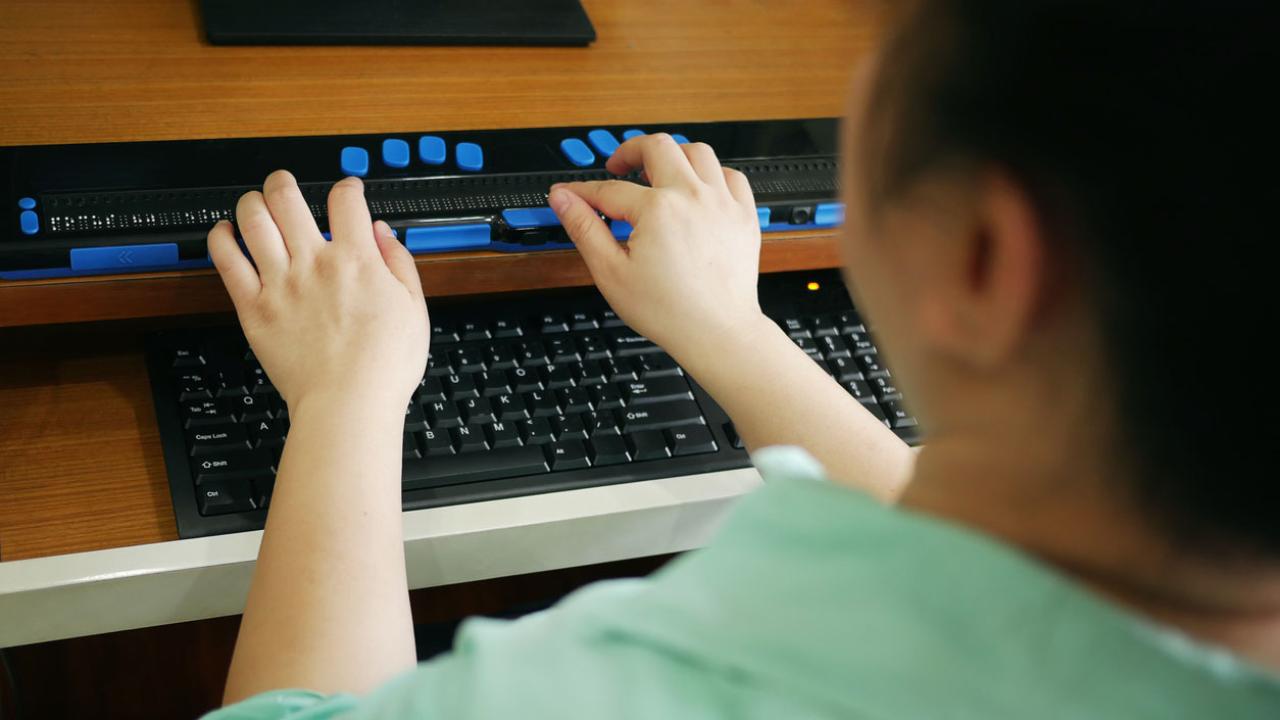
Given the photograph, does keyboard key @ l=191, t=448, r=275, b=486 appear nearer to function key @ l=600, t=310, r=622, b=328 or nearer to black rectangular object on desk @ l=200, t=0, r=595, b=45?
function key @ l=600, t=310, r=622, b=328

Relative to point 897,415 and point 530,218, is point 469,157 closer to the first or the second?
point 530,218

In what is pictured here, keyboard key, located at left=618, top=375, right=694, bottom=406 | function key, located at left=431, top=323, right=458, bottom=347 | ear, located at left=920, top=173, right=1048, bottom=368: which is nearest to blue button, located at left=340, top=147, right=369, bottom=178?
function key, located at left=431, top=323, right=458, bottom=347

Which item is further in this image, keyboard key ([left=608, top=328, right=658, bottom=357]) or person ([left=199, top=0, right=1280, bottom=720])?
keyboard key ([left=608, top=328, right=658, bottom=357])

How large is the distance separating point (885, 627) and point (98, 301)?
50cm

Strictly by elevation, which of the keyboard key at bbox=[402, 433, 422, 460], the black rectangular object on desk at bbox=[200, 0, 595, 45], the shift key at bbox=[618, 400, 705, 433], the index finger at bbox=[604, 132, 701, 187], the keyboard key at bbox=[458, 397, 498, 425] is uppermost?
the black rectangular object on desk at bbox=[200, 0, 595, 45]

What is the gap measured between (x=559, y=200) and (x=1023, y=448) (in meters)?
0.42

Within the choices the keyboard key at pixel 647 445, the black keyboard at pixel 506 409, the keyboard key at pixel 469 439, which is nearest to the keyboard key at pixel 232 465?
the black keyboard at pixel 506 409

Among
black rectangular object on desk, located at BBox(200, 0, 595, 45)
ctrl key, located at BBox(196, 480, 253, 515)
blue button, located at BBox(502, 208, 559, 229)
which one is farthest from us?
black rectangular object on desk, located at BBox(200, 0, 595, 45)

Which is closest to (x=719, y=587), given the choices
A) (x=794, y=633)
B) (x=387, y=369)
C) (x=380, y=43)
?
(x=794, y=633)

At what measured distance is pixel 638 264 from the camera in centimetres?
69

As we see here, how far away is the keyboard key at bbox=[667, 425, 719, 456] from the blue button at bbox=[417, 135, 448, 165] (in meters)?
0.23

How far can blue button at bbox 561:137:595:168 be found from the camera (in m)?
0.79

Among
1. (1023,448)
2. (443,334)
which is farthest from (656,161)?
(1023,448)

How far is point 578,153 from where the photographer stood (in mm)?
794
